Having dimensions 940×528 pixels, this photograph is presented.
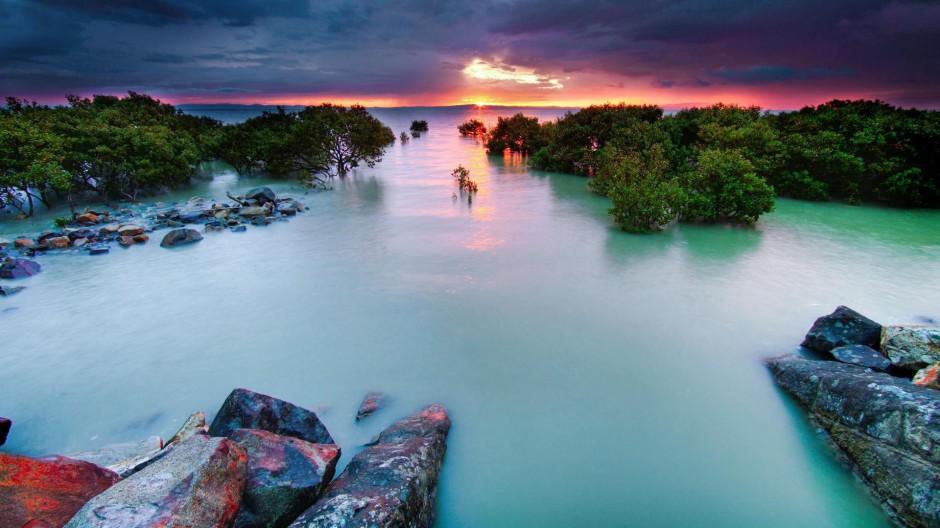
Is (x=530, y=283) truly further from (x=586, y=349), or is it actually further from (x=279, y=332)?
(x=279, y=332)

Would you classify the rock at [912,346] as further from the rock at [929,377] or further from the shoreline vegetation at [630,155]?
the shoreline vegetation at [630,155]

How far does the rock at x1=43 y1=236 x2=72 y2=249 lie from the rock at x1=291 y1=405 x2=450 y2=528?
17.3 metres

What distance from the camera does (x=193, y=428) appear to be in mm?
6191

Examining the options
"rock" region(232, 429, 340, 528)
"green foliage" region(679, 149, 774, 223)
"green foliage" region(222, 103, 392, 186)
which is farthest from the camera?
"green foliage" region(222, 103, 392, 186)

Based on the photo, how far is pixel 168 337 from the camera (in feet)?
30.5

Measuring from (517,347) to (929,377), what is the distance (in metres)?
6.55

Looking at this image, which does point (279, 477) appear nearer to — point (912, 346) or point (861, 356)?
point (861, 356)

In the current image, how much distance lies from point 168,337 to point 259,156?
23906 millimetres

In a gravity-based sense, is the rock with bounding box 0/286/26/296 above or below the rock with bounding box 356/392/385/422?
above

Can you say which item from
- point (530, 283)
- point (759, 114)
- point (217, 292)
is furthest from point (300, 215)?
point (759, 114)

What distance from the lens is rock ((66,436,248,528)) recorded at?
11.0ft

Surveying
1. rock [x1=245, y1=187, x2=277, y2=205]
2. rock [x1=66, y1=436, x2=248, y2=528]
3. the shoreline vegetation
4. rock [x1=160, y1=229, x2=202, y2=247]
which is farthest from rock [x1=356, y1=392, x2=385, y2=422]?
rock [x1=245, y1=187, x2=277, y2=205]

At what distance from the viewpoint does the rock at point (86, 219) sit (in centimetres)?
1803

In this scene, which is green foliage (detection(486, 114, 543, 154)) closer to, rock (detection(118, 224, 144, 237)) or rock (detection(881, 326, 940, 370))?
rock (detection(118, 224, 144, 237))
